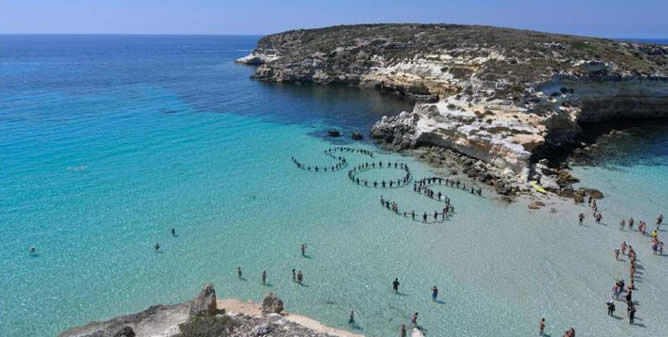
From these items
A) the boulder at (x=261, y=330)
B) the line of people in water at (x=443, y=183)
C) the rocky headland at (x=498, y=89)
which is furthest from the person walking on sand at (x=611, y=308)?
the boulder at (x=261, y=330)

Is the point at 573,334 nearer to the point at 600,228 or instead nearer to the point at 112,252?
the point at 600,228

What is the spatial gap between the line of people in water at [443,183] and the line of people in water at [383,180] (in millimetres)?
1412

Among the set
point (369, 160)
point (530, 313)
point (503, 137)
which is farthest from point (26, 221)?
point (503, 137)

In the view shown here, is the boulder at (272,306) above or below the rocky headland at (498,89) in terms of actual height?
below

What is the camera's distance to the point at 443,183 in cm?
4084

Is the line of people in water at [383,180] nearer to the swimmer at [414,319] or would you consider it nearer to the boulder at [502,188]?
the boulder at [502,188]

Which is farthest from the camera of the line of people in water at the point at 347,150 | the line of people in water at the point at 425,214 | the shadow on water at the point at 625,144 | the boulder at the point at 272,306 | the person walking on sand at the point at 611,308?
the line of people in water at the point at 347,150

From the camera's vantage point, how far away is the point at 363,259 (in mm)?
28703

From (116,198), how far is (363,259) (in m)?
22.3

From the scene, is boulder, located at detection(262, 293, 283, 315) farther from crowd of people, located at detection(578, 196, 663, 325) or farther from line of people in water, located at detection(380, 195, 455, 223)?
crowd of people, located at detection(578, 196, 663, 325)

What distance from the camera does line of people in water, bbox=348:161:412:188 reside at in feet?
134

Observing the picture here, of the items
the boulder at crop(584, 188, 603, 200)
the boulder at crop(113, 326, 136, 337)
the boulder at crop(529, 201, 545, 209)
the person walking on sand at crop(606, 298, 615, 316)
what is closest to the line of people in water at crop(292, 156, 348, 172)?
the boulder at crop(529, 201, 545, 209)

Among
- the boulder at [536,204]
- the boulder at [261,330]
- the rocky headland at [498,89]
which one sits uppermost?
the rocky headland at [498,89]

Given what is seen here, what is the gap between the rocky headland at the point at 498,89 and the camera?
43.9 meters
